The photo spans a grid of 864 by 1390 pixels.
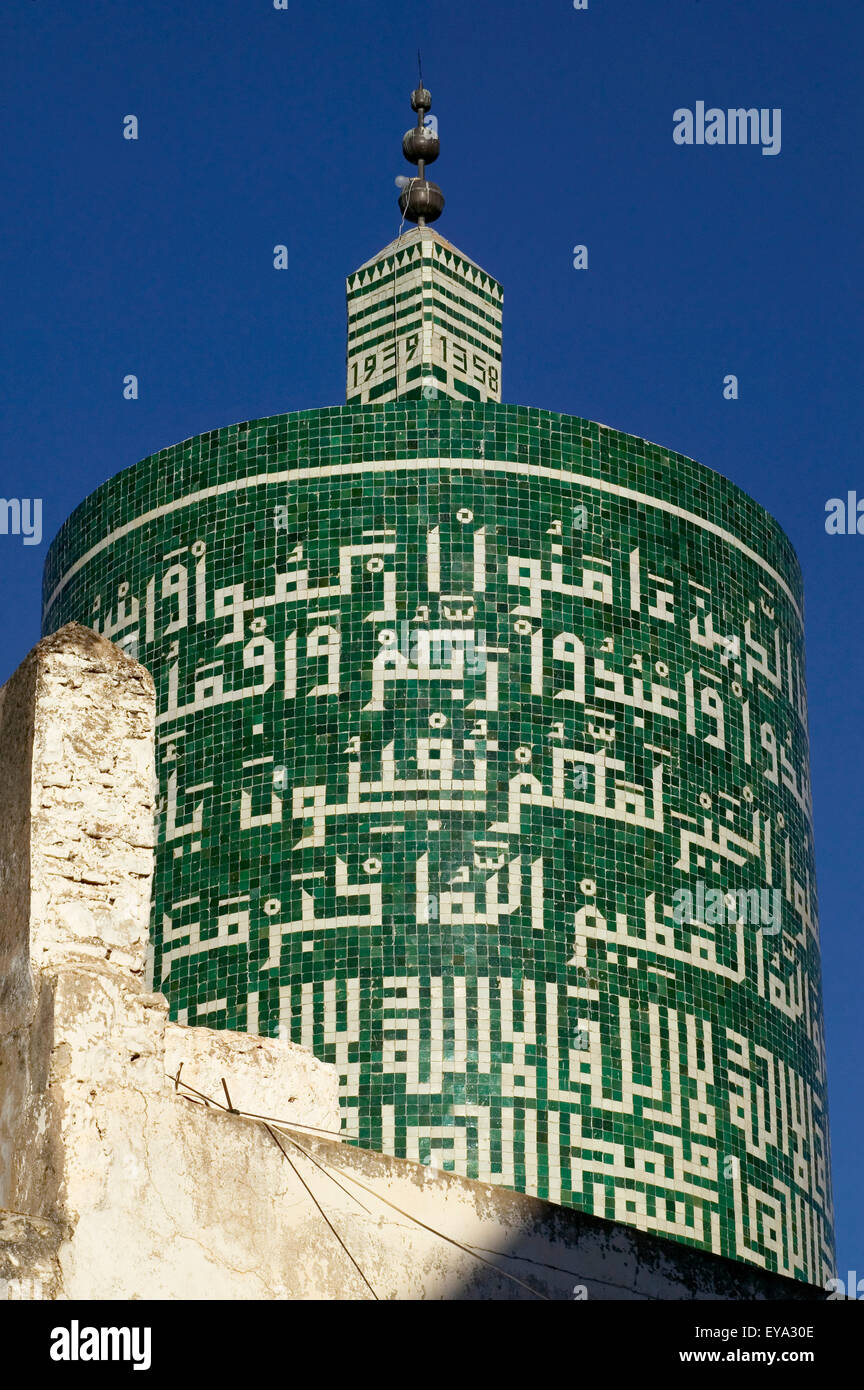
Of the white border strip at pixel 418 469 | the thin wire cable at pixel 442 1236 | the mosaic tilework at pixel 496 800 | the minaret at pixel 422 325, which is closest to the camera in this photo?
the thin wire cable at pixel 442 1236

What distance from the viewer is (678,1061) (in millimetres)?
21000

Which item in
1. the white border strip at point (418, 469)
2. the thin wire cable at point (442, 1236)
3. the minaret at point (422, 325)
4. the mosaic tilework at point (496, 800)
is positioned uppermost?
the minaret at point (422, 325)

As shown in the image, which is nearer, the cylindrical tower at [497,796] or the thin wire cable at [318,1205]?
the thin wire cable at [318,1205]

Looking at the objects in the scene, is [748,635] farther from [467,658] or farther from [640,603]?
[467,658]

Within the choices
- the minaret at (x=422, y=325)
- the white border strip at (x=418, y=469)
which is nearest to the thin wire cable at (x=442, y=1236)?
the white border strip at (x=418, y=469)

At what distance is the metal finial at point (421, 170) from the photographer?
26328mm

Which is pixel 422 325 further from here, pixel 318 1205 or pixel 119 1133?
pixel 119 1133

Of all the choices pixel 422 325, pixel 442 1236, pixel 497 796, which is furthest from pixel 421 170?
pixel 442 1236

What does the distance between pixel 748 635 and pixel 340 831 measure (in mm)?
4448

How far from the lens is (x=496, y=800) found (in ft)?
69.5

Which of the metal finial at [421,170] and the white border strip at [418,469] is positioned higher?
the metal finial at [421,170]

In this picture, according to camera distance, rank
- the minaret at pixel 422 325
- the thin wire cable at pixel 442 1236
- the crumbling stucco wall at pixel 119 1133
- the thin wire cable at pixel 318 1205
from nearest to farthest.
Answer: the crumbling stucco wall at pixel 119 1133 → the thin wire cable at pixel 318 1205 → the thin wire cable at pixel 442 1236 → the minaret at pixel 422 325

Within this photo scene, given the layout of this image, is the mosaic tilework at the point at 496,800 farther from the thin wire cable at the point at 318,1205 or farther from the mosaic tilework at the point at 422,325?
the thin wire cable at the point at 318,1205
